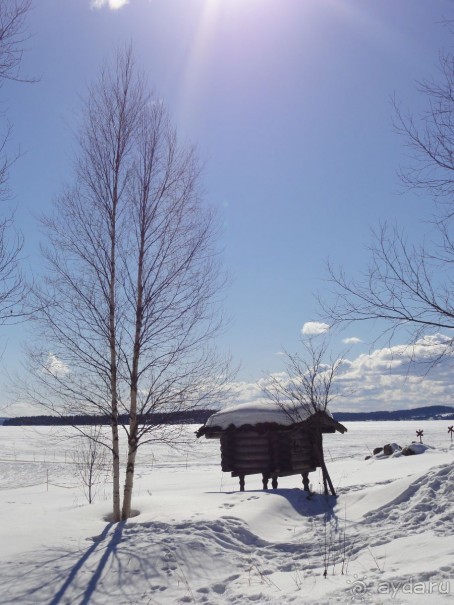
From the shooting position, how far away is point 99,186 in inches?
428

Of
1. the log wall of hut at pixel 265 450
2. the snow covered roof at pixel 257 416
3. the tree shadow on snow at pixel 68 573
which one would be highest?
the snow covered roof at pixel 257 416

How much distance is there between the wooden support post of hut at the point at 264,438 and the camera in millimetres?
14898

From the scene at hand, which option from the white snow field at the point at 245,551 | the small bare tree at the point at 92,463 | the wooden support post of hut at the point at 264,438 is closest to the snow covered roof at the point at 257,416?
the wooden support post of hut at the point at 264,438

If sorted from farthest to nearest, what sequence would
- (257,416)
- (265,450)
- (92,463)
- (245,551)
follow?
(92,463)
(265,450)
(257,416)
(245,551)

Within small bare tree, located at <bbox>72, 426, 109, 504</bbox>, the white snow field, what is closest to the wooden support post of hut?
the white snow field

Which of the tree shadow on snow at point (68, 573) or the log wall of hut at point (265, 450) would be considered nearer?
the tree shadow on snow at point (68, 573)

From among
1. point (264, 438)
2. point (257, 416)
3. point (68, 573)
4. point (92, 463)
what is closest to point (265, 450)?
point (264, 438)

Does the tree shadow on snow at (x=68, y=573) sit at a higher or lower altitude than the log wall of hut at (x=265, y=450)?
lower

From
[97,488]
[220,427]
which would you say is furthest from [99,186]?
[97,488]

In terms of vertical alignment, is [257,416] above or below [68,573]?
above

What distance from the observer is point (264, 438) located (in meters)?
15.8

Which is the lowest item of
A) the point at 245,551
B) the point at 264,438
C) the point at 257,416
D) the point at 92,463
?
the point at 245,551

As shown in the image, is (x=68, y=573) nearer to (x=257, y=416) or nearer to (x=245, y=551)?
(x=245, y=551)

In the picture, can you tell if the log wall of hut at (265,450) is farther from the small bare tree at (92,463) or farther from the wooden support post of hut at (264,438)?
the small bare tree at (92,463)
